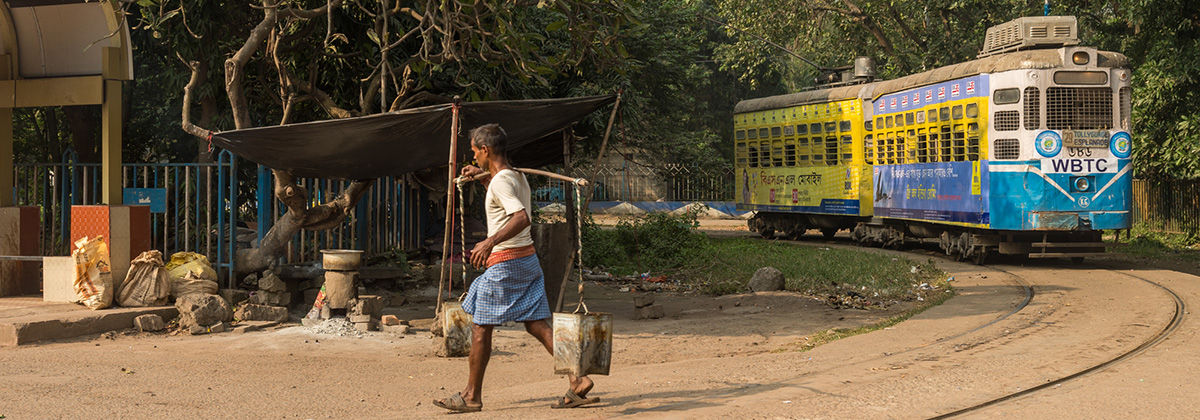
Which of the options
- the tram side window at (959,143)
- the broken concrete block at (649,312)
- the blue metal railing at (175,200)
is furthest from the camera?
the tram side window at (959,143)

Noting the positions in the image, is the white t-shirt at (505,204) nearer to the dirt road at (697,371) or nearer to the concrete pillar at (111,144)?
the dirt road at (697,371)

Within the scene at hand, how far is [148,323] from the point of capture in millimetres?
8961

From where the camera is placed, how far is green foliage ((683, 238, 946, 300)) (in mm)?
12492

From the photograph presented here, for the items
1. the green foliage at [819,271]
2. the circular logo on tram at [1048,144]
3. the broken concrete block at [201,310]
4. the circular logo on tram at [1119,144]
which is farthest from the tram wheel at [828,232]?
the broken concrete block at [201,310]

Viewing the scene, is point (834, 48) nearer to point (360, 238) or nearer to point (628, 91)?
point (628, 91)

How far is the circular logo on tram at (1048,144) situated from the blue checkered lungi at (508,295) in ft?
35.1

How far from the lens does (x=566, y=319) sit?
18.5 feet

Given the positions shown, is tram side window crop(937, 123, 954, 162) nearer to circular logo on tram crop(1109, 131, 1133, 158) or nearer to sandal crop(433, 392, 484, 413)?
Answer: circular logo on tram crop(1109, 131, 1133, 158)

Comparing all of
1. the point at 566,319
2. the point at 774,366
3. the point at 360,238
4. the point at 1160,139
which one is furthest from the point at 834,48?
the point at 566,319

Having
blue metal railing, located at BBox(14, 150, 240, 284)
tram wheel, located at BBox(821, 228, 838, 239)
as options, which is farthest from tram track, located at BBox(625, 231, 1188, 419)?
tram wheel, located at BBox(821, 228, 838, 239)

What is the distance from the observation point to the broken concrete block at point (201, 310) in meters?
9.09

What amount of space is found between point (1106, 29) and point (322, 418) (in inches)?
858

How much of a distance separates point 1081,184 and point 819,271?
3961mm

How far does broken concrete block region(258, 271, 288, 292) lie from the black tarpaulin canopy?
1066 millimetres
